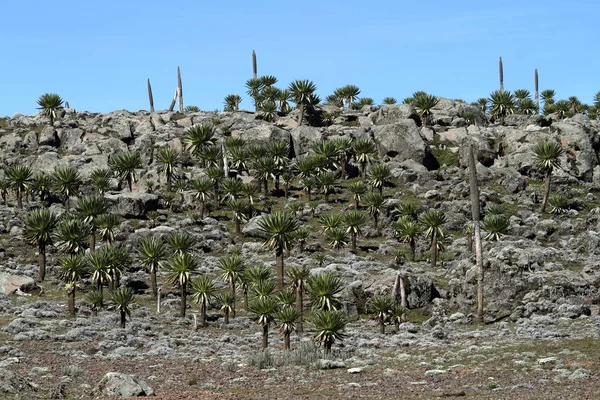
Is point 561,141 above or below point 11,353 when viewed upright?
above

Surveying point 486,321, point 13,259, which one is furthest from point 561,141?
point 13,259

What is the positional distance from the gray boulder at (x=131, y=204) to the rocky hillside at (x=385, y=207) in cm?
14

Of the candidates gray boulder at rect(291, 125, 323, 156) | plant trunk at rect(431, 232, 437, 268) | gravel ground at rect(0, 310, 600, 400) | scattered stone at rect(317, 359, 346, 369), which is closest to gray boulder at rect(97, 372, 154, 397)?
gravel ground at rect(0, 310, 600, 400)

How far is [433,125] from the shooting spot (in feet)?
339

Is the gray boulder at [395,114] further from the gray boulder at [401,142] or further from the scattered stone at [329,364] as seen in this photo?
the scattered stone at [329,364]

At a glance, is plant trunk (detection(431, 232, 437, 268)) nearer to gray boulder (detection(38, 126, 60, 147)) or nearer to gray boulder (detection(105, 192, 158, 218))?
gray boulder (detection(105, 192, 158, 218))

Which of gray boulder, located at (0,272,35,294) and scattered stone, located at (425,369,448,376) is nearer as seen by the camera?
scattered stone, located at (425,369,448,376)

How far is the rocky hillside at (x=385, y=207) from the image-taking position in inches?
1889

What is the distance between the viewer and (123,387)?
23.1m

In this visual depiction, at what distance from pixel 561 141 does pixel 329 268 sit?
142ft

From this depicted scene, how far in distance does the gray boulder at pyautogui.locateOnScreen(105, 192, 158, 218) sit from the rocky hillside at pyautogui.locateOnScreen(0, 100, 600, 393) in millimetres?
144

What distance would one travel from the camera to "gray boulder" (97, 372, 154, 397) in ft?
75.1

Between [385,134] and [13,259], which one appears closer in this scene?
[13,259]

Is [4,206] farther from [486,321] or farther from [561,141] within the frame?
[561,141]
